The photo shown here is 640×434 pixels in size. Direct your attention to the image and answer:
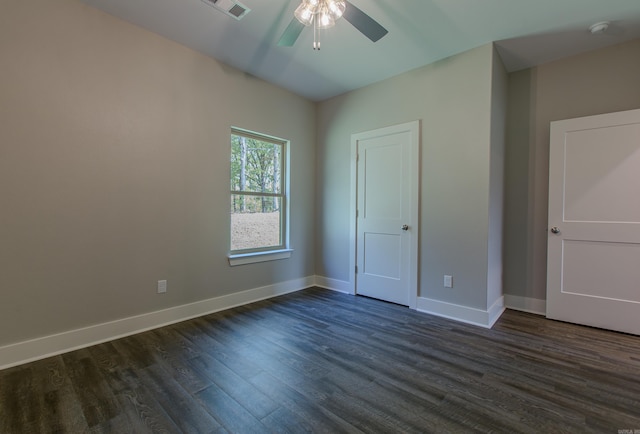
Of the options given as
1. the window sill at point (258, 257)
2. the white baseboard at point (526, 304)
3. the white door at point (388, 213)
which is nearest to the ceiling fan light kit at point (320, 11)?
the white door at point (388, 213)

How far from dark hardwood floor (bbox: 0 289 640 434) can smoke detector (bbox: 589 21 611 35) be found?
274 centimetres

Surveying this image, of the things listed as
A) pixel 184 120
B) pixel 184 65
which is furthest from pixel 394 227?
pixel 184 65

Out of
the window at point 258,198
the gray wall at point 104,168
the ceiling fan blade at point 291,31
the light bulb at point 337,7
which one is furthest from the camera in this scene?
the window at point 258,198

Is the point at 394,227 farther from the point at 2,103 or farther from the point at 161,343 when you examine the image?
the point at 2,103

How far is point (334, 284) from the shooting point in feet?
13.7

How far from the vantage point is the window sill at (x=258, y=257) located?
3.39 m

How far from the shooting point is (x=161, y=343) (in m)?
2.44

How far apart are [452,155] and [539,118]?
1.14 meters

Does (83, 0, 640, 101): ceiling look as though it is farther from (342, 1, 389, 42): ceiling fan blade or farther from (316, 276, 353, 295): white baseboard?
(316, 276, 353, 295): white baseboard

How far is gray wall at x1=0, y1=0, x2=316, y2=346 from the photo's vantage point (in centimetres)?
212

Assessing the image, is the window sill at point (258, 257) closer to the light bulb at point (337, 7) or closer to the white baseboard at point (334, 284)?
the white baseboard at point (334, 284)

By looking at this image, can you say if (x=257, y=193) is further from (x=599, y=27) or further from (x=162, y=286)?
(x=599, y=27)

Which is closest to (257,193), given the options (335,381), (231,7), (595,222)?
(231,7)

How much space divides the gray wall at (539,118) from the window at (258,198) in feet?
9.29
